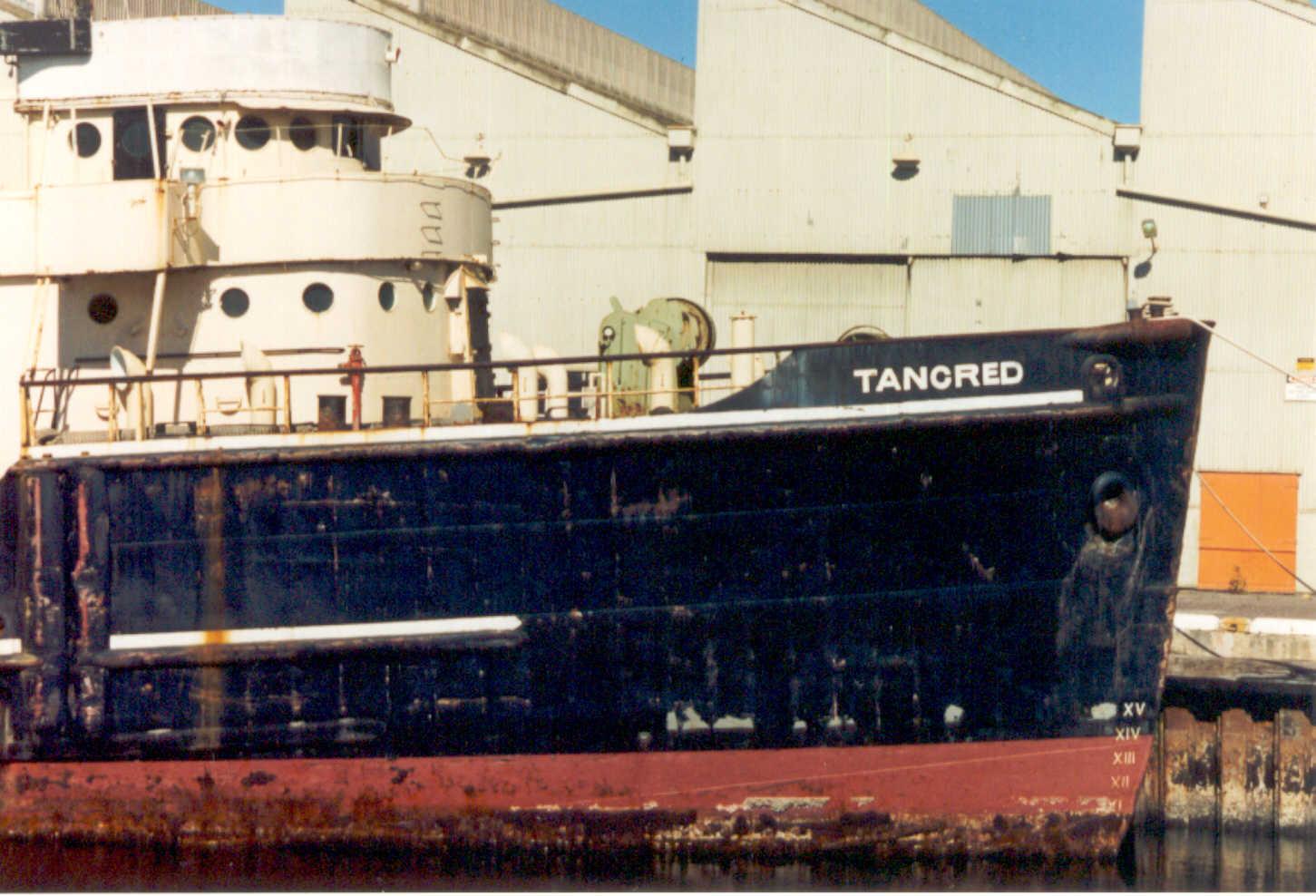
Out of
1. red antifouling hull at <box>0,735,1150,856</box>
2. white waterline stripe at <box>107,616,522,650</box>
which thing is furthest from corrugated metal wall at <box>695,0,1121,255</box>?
white waterline stripe at <box>107,616,522,650</box>

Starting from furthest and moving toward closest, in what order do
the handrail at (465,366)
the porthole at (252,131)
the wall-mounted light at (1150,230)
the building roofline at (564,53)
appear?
the building roofline at (564,53)
the wall-mounted light at (1150,230)
the porthole at (252,131)
the handrail at (465,366)

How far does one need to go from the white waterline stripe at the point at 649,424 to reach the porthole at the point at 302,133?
10.5 ft

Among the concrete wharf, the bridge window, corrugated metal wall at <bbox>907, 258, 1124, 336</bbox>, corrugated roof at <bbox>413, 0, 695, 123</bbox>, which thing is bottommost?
the concrete wharf

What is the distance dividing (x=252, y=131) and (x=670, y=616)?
5.43 meters

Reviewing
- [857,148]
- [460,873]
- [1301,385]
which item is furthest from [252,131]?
[1301,385]

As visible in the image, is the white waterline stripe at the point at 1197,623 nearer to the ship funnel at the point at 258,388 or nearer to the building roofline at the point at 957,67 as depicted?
the building roofline at the point at 957,67

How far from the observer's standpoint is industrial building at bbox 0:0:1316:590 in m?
18.8

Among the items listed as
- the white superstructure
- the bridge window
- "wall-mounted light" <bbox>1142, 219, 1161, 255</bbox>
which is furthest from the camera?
"wall-mounted light" <bbox>1142, 219, 1161, 255</bbox>

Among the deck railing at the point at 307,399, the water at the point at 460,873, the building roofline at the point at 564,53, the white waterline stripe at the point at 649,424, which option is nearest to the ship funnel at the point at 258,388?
the deck railing at the point at 307,399

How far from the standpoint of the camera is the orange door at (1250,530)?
1917 centimetres

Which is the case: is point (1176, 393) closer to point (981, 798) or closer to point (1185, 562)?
point (981, 798)

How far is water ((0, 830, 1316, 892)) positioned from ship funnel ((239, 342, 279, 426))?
3.17m

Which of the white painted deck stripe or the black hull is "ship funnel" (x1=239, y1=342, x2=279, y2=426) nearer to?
the black hull

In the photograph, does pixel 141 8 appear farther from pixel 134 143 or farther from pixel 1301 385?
pixel 1301 385
